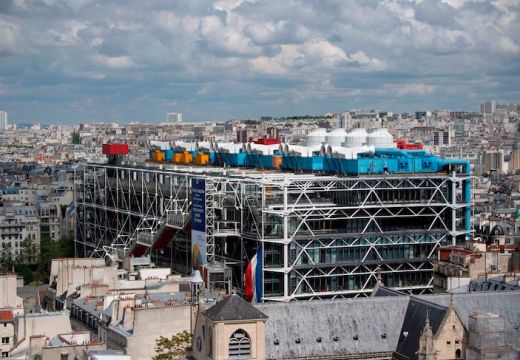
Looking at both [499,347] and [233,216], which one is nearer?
[499,347]

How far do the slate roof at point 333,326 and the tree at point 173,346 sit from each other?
18.7ft

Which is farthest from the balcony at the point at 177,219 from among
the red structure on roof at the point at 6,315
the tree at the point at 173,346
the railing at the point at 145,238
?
the tree at the point at 173,346

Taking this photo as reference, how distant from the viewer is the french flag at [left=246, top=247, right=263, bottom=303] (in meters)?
97.7

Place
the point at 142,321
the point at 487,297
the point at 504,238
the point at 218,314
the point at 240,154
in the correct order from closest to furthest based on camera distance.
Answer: the point at 218,314, the point at 487,297, the point at 142,321, the point at 504,238, the point at 240,154

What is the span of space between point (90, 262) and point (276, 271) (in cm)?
1397

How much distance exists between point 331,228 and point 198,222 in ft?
36.2

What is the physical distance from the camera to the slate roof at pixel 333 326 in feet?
203

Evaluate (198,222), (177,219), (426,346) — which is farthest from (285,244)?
(426,346)

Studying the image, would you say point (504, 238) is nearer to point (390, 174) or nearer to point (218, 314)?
point (390, 174)

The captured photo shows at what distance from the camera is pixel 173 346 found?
6644 cm

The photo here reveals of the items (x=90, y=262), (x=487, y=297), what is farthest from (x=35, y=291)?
(x=487, y=297)

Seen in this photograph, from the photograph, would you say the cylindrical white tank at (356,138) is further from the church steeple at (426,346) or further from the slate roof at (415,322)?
the church steeple at (426,346)

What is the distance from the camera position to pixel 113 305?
7412 cm

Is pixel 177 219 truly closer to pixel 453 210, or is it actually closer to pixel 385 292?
pixel 453 210
